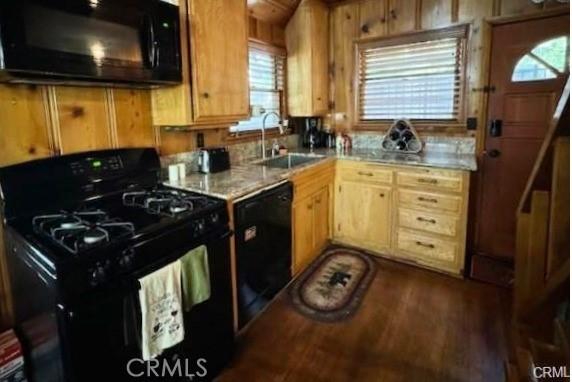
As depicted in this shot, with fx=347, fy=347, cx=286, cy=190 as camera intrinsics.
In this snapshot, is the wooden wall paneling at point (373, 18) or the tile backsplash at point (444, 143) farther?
the wooden wall paneling at point (373, 18)

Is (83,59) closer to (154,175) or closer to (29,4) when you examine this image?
(29,4)

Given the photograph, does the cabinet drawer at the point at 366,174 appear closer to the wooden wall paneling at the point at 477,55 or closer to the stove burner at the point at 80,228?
the wooden wall paneling at the point at 477,55

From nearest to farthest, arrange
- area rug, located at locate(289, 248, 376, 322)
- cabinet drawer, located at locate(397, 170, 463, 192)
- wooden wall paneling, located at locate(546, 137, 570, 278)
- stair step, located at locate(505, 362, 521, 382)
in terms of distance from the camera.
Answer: wooden wall paneling, located at locate(546, 137, 570, 278), stair step, located at locate(505, 362, 521, 382), area rug, located at locate(289, 248, 376, 322), cabinet drawer, located at locate(397, 170, 463, 192)

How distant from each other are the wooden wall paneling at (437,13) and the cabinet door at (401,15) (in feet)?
0.29

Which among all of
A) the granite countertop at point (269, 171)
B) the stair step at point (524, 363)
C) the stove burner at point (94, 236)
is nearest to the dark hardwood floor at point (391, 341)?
the stair step at point (524, 363)

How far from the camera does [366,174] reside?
3082mm

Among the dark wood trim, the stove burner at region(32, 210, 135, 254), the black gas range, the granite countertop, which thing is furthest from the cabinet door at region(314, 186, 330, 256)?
the dark wood trim

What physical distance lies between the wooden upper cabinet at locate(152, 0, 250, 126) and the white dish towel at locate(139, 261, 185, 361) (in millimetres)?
1020

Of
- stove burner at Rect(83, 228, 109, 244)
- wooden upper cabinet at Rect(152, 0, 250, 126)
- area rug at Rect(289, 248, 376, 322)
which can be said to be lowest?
area rug at Rect(289, 248, 376, 322)

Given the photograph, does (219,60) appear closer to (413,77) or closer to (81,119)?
(81,119)

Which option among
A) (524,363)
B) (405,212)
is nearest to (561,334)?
(524,363)

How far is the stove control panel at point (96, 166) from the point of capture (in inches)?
70.6

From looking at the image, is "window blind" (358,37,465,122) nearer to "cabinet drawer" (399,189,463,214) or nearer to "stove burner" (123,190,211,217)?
"cabinet drawer" (399,189,463,214)

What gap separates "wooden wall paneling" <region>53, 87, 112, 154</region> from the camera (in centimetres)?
177
